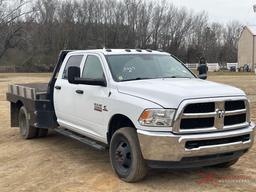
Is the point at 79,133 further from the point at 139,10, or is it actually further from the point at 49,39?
the point at 139,10

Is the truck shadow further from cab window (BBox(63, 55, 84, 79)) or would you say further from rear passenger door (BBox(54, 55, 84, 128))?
cab window (BBox(63, 55, 84, 79))

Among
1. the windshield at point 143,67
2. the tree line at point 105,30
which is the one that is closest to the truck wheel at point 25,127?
the windshield at point 143,67

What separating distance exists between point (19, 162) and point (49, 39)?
81374 millimetres

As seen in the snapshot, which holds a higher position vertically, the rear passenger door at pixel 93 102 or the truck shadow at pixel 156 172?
the rear passenger door at pixel 93 102

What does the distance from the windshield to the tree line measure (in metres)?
67.7

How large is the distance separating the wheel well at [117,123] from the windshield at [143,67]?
2.02 ft

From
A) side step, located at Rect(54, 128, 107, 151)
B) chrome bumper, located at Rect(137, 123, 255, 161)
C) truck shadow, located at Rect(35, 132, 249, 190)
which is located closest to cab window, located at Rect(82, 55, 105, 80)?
side step, located at Rect(54, 128, 107, 151)

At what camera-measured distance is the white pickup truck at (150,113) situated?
19.6 feet

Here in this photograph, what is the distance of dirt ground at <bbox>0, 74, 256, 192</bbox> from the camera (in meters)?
6.37

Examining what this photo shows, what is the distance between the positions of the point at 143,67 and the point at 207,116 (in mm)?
1840

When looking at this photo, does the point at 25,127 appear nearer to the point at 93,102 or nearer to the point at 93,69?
the point at 93,69

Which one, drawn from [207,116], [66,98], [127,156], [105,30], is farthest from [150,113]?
[105,30]

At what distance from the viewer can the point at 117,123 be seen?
695 cm

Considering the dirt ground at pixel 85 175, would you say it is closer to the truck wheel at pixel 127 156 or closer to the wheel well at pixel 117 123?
the truck wheel at pixel 127 156
